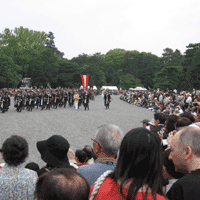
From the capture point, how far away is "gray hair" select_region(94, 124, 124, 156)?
7.16 ft

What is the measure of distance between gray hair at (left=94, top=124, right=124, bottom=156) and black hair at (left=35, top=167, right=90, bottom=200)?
0.82 metres

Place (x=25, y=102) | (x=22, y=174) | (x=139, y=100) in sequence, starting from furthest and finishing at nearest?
1. (x=139, y=100)
2. (x=25, y=102)
3. (x=22, y=174)

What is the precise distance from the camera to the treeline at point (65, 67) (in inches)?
→ 1661

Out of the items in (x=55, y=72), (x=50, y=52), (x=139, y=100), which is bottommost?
(x=139, y=100)

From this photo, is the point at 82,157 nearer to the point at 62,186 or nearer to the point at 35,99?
the point at 62,186

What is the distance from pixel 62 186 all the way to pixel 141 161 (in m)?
0.50

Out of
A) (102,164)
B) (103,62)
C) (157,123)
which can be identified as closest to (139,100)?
(157,123)

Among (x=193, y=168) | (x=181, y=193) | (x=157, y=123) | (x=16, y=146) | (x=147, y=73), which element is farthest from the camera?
(x=147, y=73)

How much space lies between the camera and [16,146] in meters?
2.07

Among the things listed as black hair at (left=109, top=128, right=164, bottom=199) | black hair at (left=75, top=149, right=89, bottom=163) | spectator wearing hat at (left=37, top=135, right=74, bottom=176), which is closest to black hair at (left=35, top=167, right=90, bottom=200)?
black hair at (left=109, top=128, right=164, bottom=199)

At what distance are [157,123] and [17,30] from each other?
60509 millimetres

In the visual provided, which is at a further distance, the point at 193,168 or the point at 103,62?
the point at 103,62

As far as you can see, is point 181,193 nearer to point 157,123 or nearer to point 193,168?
point 193,168

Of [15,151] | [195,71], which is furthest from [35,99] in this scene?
[195,71]
